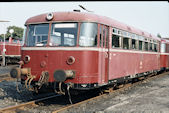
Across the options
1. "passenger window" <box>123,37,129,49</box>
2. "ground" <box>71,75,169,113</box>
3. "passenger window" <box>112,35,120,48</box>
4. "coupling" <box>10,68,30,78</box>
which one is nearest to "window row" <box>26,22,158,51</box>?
"passenger window" <box>112,35,120,48</box>

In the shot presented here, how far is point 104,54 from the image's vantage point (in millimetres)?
8516

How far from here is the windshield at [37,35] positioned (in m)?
8.09

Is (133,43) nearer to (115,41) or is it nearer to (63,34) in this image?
(115,41)

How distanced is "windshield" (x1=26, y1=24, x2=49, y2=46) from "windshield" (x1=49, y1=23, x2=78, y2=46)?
27cm

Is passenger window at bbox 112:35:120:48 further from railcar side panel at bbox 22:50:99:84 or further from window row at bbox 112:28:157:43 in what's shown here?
railcar side panel at bbox 22:50:99:84

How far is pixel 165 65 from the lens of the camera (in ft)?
66.0

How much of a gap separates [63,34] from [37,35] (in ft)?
3.33

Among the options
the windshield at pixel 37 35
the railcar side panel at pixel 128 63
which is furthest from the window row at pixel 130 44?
the windshield at pixel 37 35

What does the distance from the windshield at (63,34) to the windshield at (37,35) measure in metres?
0.27

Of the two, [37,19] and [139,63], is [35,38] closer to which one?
[37,19]

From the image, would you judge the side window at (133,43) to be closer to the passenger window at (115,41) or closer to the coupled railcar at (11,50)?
the passenger window at (115,41)

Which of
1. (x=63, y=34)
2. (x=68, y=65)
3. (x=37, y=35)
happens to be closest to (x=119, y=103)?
(x=68, y=65)

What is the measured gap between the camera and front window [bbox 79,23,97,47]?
7.71 m

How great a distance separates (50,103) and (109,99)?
2.30m
